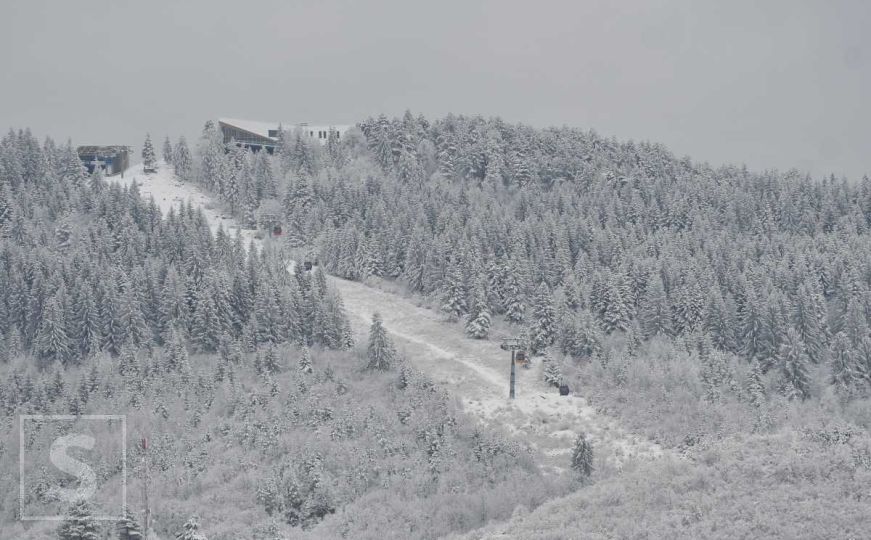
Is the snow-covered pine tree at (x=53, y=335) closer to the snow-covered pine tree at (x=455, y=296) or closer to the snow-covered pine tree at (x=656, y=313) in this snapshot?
the snow-covered pine tree at (x=455, y=296)

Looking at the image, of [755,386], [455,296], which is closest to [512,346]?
[455,296]

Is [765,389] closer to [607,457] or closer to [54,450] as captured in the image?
[607,457]

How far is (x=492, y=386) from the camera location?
66250 millimetres

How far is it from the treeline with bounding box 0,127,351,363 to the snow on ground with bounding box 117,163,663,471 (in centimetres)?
743

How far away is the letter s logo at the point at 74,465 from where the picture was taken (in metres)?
53.9

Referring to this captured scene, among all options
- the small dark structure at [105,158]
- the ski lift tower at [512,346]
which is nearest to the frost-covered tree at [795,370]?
the ski lift tower at [512,346]

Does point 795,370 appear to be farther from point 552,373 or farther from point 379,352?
point 379,352

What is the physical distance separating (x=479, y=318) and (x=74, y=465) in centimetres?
3684

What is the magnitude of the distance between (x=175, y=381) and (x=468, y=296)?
96.9 feet

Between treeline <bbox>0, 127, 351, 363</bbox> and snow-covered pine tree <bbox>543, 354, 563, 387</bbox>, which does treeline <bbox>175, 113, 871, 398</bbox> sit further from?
treeline <bbox>0, 127, 351, 363</bbox>

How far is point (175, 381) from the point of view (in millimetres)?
64688

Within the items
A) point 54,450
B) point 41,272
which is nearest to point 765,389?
point 54,450

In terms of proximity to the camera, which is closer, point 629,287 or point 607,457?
point 607,457

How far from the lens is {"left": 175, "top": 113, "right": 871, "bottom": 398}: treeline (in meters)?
72.6
